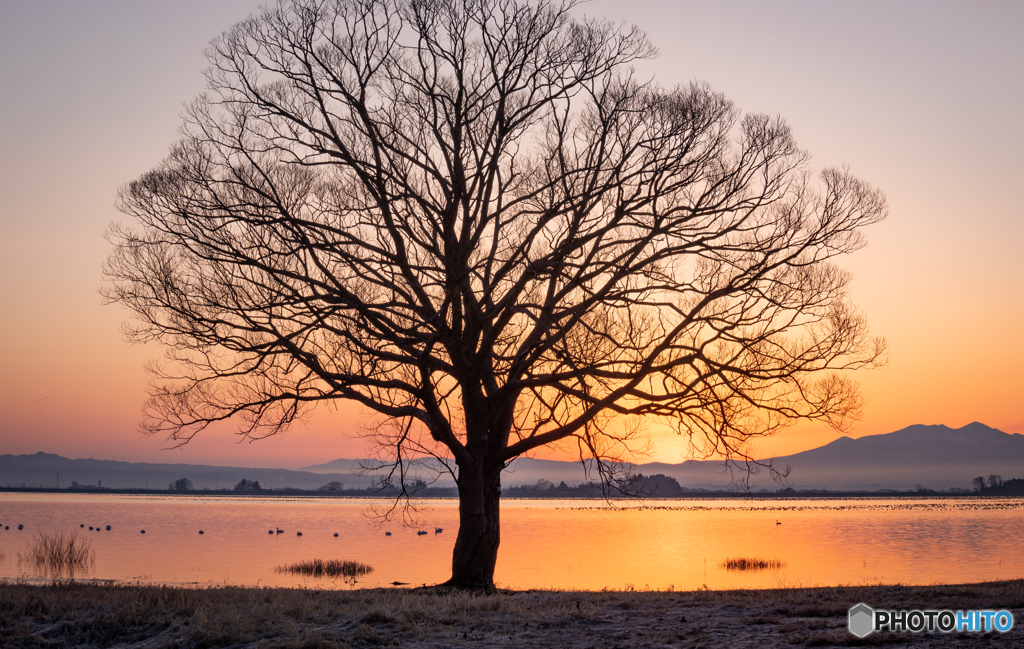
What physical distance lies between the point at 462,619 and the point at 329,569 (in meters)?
19.7

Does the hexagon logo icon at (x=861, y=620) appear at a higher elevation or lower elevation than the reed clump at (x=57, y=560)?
higher

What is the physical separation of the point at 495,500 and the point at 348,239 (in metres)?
5.59

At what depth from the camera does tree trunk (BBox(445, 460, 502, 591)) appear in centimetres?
1470

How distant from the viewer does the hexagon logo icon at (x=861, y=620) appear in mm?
8749

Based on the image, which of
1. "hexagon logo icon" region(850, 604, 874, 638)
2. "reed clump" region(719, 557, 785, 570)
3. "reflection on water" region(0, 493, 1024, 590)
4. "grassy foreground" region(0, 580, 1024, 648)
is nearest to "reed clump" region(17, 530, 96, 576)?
"reflection on water" region(0, 493, 1024, 590)

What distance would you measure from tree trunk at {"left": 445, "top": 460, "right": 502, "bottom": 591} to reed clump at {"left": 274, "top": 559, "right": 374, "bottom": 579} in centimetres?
1285

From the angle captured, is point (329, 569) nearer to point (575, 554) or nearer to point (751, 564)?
point (575, 554)

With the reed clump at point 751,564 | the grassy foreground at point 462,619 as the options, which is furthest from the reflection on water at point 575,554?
the grassy foreground at point 462,619

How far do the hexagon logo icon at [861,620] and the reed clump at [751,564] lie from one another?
19.5 m

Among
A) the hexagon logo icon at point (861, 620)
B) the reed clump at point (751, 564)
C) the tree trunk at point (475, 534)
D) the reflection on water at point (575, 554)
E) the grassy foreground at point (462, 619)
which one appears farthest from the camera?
the reed clump at point (751, 564)

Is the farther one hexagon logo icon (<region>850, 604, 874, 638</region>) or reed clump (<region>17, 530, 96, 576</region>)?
reed clump (<region>17, 530, 96, 576</region>)

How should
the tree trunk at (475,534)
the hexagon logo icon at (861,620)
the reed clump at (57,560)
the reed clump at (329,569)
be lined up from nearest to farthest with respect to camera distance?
the hexagon logo icon at (861,620) < the tree trunk at (475,534) < the reed clump at (57,560) < the reed clump at (329,569)

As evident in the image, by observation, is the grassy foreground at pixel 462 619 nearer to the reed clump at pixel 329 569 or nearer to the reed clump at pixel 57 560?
the reed clump at pixel 57 560

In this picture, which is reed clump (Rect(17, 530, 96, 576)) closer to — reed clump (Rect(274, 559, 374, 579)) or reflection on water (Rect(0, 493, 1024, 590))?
reflection on water (Rect(0, 493, 1024, 590))
